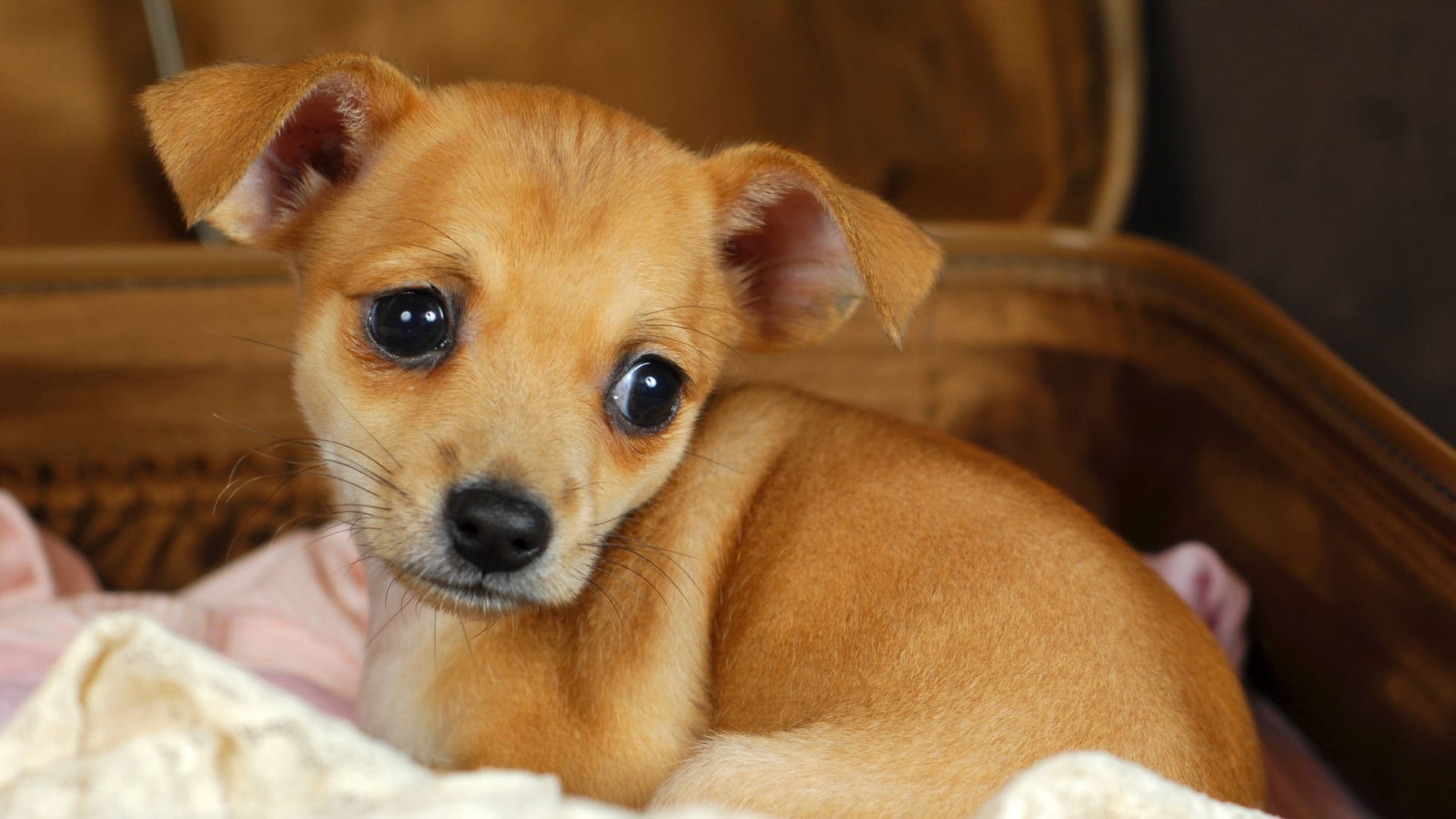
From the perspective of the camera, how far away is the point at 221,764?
1.24 m

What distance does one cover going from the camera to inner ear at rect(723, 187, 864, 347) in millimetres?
2051

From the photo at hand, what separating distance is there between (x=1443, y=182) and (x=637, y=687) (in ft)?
8.29

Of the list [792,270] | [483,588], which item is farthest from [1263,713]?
[483,588]

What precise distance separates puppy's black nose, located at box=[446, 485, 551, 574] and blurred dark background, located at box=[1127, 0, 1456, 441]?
2507 mm

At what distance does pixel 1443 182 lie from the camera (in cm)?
301

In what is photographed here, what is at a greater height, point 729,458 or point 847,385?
point 729,458

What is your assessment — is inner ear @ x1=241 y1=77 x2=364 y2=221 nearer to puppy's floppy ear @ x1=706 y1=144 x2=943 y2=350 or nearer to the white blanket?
puppy's floppy ear @ x1=706 y1=144 x2=943 y2=350

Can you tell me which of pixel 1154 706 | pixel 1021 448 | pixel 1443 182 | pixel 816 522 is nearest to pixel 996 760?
pixel 1154 706

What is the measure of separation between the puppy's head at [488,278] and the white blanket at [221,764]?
0.40m

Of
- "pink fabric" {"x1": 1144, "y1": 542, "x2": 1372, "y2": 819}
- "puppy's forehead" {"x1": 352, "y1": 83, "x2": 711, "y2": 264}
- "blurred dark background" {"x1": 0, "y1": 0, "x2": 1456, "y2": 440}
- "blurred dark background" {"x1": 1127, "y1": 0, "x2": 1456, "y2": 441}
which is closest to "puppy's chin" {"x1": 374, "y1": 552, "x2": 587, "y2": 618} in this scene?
"puppy's forehead" {"x1": 352, "y1": 83, "x2": 711, "y2": 264}

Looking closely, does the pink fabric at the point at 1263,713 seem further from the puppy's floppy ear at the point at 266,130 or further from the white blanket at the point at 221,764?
the puppy's floppy ear at the point at 266,130

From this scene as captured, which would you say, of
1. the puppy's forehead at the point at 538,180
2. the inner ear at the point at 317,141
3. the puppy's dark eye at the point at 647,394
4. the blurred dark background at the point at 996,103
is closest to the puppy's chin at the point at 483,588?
the puppy's dark eye at the point at 647,394

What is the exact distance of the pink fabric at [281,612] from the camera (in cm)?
246

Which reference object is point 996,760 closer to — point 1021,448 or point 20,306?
point 1021,448
